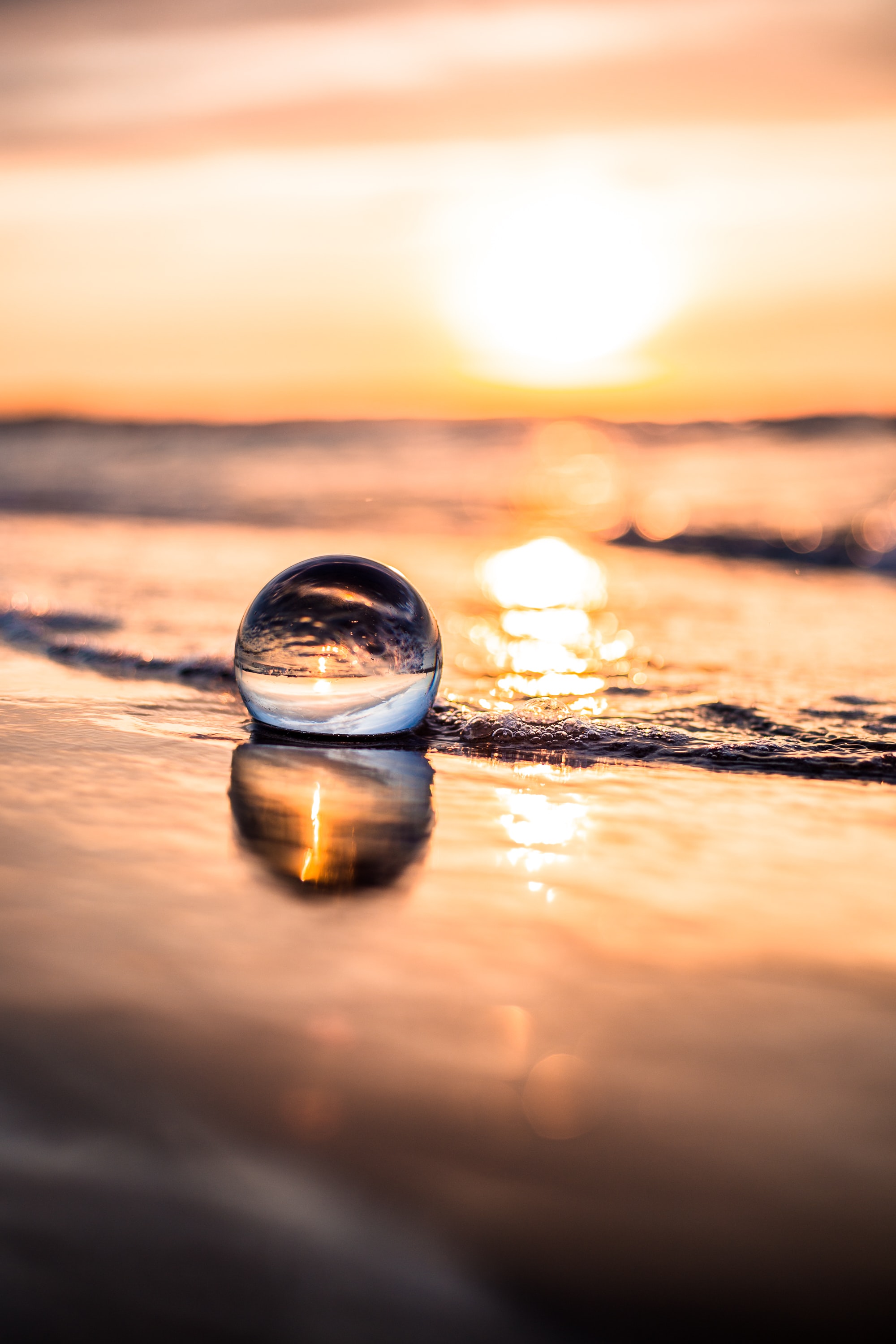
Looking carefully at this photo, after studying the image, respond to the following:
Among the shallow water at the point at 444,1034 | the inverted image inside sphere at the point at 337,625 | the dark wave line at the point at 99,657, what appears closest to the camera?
the shallow water at the point at 444,1034

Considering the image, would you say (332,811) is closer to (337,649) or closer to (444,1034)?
(337,649)

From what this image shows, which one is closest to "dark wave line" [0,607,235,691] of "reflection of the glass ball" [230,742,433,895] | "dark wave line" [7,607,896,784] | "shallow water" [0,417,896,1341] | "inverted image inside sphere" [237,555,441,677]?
"dark wave line" [7,607,896,784]

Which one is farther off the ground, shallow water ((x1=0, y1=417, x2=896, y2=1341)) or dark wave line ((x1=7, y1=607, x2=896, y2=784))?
dark wave line ((x1=7, y1=607, x2=896, y2=784))

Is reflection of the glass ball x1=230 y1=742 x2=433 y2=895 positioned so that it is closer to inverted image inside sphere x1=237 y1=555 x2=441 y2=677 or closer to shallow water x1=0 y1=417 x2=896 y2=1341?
shallow water x1=0 y1=417 x2=896 y2=1341

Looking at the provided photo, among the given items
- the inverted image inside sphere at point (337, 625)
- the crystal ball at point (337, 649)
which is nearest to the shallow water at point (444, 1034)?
the crystal ball at point (337, 649)

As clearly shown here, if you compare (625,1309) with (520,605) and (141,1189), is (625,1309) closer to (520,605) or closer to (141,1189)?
(141,1189)

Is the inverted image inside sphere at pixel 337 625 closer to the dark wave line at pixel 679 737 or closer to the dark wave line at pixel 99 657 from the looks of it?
the dark wave line at pixel 679 737
